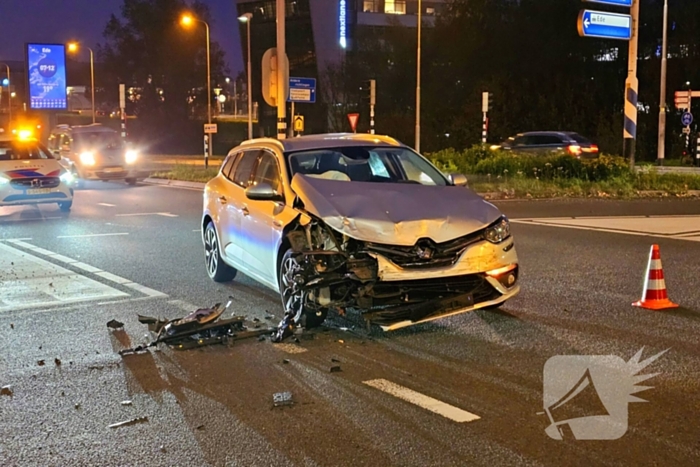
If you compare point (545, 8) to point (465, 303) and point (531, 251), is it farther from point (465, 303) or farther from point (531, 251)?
point (465, 303)

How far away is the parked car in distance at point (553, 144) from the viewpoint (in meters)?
30.3

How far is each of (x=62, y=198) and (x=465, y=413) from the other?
14624mm

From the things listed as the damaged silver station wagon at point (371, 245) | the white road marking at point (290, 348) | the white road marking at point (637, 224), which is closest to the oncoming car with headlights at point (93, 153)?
the white road marking at point (637, 224)

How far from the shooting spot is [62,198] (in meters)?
18.1

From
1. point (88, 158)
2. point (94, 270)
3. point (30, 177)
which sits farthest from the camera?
point (88, 158)

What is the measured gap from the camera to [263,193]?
7.97 metres

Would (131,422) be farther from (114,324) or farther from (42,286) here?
(42,286)

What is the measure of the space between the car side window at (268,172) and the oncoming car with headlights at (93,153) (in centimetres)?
1986

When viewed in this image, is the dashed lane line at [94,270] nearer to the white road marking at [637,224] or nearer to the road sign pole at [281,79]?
the road sign pole at [281,79]

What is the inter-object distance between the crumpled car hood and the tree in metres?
72.3

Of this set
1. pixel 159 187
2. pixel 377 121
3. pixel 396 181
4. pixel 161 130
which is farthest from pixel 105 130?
pixel 161 130

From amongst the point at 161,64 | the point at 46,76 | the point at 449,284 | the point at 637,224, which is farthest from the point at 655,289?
the point at 161,64

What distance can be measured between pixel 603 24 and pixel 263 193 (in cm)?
1691

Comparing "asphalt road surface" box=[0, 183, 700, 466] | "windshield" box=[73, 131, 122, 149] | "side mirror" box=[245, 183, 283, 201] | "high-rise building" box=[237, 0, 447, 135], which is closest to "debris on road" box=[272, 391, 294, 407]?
"asphalt road surface" box=[0, 183, 700, 466]
